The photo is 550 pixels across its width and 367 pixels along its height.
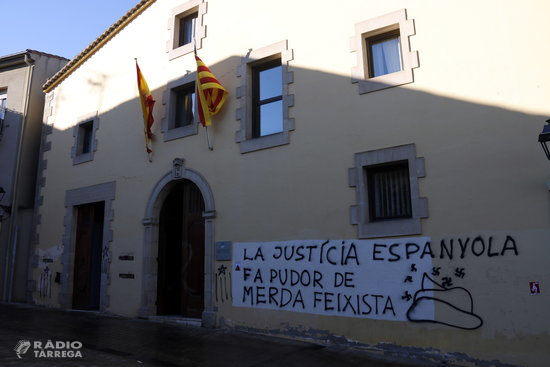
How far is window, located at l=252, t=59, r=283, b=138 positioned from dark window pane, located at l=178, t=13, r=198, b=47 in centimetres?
236

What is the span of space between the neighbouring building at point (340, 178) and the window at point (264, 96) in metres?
0.04

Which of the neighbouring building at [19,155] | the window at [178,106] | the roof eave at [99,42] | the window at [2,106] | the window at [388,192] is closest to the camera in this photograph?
the window at [388,192]

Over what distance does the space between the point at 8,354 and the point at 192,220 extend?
4137 mm

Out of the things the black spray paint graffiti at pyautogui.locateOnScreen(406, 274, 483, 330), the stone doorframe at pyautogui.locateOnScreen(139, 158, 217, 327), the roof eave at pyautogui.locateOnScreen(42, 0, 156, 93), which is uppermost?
the roof eave at pyautogui.locateOnScreen(42, 0, 156, 93)

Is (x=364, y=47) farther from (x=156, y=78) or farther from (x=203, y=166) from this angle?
(x=156, y=78)

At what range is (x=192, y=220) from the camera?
9352 mm

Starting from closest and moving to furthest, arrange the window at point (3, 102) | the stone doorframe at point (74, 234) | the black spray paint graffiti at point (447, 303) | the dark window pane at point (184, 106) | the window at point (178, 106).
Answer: the black spray paint graffiti at point (447, 303) < the window at point (178, 106) < the dark window pane at point (184, 106) < the stone doorframe at point (74, 234) < the window at point (3, 102)

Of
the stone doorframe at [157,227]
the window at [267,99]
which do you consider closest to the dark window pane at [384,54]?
the window at [267,99]

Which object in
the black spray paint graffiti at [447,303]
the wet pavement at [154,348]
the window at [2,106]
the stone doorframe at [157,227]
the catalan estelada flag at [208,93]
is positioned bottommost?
the wet pavement at [154,348]

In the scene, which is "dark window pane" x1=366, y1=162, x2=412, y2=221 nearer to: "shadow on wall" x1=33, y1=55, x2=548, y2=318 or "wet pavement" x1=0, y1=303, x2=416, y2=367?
"shadow on wall" x1=33, y1=55, x2=548, y2=318

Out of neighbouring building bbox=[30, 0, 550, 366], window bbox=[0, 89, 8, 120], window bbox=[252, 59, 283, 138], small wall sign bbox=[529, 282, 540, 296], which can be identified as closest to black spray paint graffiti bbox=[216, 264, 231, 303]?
neighbouring building bbox=[30, 0, 550, 366]

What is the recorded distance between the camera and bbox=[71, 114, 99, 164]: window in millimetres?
11359

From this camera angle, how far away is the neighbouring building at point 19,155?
12.4 m

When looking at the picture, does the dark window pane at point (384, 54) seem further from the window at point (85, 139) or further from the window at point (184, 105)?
the window at point (85, 139)
